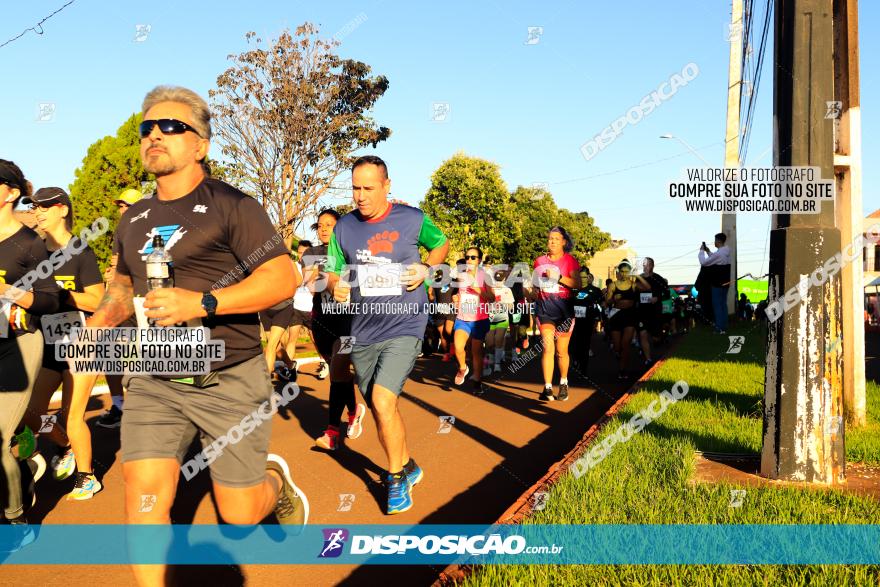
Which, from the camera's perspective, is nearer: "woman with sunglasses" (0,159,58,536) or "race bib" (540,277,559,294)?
"woman with sunglasses" (0,159,58,536)

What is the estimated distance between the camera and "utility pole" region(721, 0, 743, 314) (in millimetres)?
24750

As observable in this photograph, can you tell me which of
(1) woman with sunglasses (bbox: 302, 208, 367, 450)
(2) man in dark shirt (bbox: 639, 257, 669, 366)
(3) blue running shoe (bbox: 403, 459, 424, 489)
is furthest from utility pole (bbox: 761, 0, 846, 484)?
(2) man in dark shirt (bbox: 639, 257, 669, 366)

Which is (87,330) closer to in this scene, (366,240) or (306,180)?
(366,240)

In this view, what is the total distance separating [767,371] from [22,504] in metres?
4.52

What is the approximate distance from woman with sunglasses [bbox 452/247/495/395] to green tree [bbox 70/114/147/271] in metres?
21.0

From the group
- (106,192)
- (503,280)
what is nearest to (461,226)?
(106,192)

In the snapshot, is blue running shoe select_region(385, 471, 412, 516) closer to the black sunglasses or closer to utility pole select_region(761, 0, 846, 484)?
utility pole select_region(761, 0, 846, 484)

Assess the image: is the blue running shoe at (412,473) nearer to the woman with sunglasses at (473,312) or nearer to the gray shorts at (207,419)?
the gray shorts at (207,419)

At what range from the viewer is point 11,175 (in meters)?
4.52

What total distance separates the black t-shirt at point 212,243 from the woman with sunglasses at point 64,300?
175cm

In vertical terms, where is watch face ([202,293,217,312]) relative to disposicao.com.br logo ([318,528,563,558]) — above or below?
above

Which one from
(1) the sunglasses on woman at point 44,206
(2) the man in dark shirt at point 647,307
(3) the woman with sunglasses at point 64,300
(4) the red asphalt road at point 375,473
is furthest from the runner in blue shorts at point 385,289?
(2) the man in dark shirt at point 647,307

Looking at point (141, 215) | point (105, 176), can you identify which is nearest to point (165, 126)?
point (141, 215)

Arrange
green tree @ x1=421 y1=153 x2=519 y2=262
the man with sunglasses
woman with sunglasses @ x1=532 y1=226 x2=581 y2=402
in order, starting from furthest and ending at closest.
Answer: green tree @ x1=421 y1=153 x2=519 y2=262
woman with sunglasses @ x1=532 y1=226 x2=581 y2=402
the man with sunglasses
